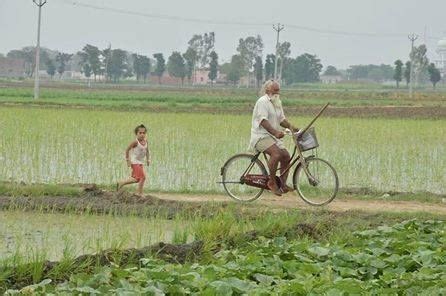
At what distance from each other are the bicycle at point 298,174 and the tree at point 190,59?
Answer: 247 ft

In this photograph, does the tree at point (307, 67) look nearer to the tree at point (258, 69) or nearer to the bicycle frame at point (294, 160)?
the tree at point (258, 69)

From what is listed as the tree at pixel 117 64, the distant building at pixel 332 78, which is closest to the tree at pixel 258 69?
the tree at pixel 117 64

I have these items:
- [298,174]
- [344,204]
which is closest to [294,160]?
[298,174]

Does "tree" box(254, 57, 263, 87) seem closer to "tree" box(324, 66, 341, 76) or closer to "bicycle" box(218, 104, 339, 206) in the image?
"tree" box(324, 66, 341, 76)

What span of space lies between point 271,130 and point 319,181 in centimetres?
103

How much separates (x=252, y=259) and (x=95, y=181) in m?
6.64

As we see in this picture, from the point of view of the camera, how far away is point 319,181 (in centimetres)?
988

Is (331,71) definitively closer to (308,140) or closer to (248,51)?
(248,51)

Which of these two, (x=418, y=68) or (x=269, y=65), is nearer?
(x=269, y=65)

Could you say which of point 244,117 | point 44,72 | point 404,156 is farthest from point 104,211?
point 44,72

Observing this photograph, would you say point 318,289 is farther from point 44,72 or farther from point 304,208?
point 44,72

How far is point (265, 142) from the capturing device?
9539 millimetres

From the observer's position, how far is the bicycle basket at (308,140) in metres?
9.41

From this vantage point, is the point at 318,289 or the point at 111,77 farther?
the point at 111,77
